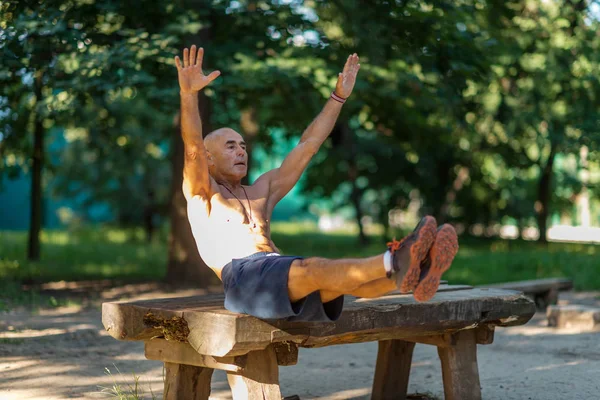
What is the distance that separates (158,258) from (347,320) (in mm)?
11355

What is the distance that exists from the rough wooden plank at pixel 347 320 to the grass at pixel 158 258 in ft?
18.7

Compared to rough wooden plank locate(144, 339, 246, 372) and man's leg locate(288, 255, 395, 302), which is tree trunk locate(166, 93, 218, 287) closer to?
rough wooden plank locate(144, 339, 246, 372)

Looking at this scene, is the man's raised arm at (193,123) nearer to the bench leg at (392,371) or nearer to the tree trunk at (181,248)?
the bench leg at (392,371)

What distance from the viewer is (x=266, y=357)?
3807mm

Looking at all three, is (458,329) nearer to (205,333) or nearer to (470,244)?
(205,333)

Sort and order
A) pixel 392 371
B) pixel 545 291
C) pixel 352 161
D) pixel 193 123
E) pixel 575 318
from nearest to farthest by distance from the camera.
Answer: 1. pixel 193 123
2. pixel 392 371
3. pixel 575 318
4. pixel 545 291
5. pixel 352 161

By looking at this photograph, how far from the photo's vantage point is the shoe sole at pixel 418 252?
328 centimetres

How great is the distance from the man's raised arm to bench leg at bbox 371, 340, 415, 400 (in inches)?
65.2

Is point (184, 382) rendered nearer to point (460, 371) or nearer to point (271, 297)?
point (271, 297)

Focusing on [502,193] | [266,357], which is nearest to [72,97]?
[266,357]

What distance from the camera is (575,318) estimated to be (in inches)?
307

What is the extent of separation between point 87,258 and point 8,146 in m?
2.70

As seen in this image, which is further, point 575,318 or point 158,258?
point 158,258

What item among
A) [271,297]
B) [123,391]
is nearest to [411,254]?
[271,297]
